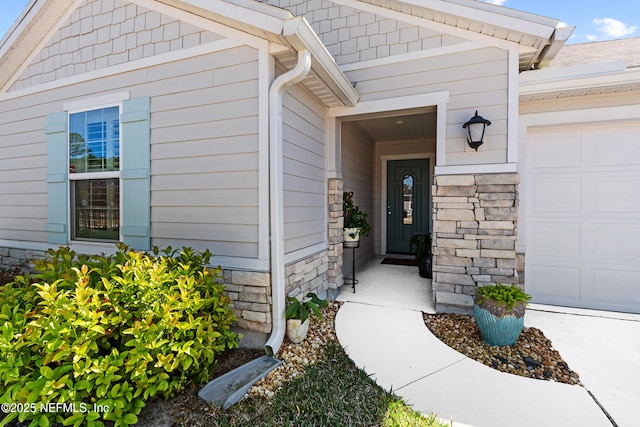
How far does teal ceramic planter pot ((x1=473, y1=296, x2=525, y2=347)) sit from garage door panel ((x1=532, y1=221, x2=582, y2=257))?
5.07 ft

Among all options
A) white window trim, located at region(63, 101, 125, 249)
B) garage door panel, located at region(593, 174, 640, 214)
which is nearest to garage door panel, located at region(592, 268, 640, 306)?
garage door panel, located at region(593, 174, 640, 214)

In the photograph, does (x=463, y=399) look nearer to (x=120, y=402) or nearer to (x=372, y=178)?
(x=120, y=402)

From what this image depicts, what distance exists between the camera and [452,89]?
Result: 339 centimetres

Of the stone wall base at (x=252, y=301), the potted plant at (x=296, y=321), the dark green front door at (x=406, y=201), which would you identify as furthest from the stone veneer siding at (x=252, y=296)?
the dark green front door at (x=406, y=201)

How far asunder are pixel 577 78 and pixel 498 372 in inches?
122

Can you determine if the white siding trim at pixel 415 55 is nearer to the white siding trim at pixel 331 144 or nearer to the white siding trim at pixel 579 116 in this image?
the white siding trim at pixel 331 144

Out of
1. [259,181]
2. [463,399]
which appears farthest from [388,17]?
[463,399]

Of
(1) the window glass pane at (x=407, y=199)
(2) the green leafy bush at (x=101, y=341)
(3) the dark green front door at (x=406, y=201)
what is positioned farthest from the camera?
(1) the window glass pane at (x=407, y=199)

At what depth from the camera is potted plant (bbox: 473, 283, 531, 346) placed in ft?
8.73

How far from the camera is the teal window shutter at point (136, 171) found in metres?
3.13

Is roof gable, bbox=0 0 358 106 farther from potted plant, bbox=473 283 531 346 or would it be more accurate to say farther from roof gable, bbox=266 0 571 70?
potted plant, bbox=473 283 531 346

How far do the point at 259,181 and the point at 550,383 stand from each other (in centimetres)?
270

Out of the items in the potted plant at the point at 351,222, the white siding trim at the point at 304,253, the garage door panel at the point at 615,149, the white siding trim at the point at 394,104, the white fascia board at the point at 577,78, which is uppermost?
the white fascia board at the point at 577,78

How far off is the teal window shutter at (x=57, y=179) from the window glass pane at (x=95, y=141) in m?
0.10
